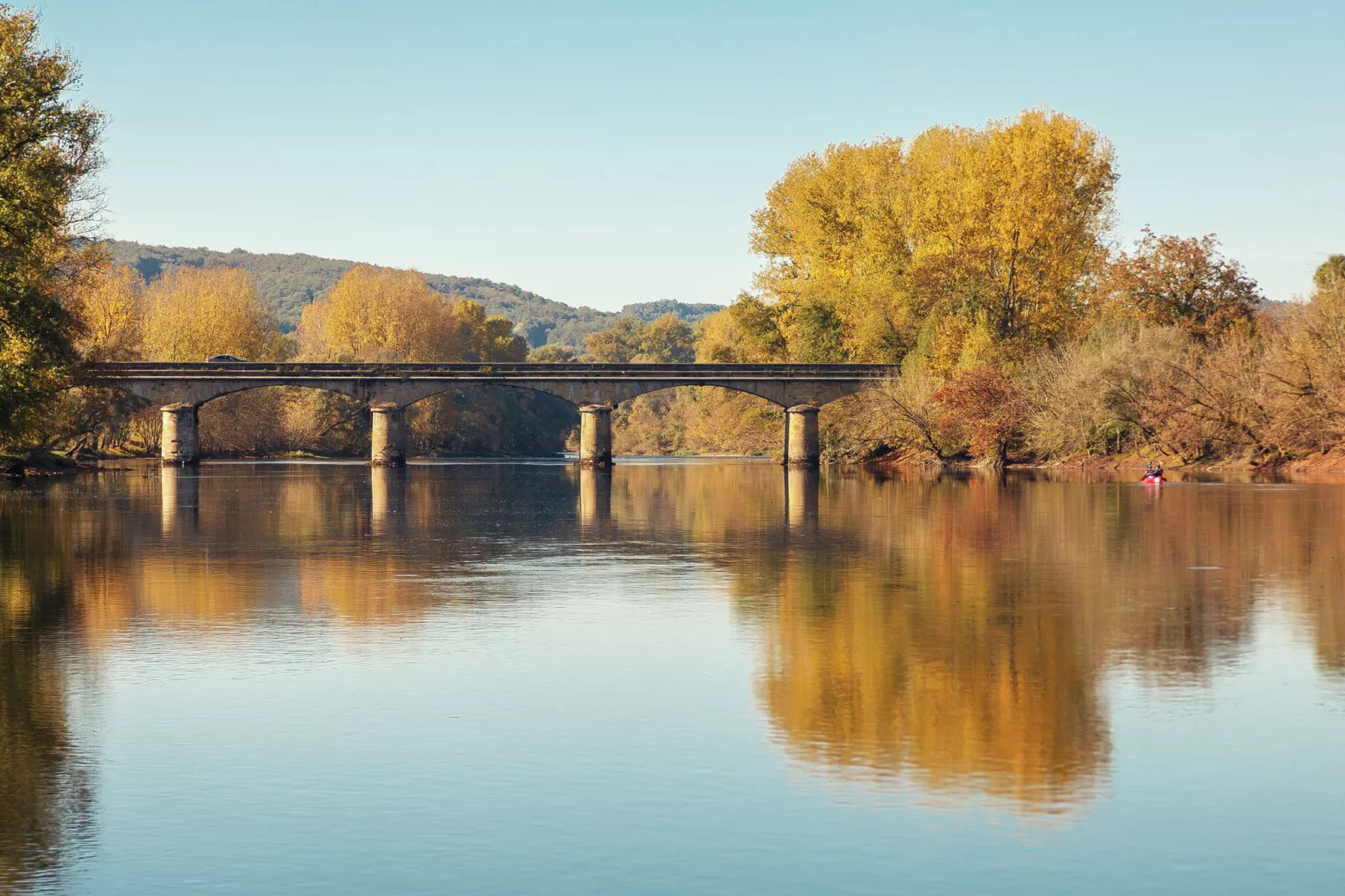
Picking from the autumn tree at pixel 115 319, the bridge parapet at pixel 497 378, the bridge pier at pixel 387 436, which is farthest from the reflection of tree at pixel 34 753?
the bridge pier at pixel 387 436

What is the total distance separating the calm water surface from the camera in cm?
1078

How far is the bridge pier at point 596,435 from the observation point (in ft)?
336

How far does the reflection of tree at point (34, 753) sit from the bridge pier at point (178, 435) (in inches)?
2991

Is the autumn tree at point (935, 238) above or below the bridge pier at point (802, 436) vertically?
above

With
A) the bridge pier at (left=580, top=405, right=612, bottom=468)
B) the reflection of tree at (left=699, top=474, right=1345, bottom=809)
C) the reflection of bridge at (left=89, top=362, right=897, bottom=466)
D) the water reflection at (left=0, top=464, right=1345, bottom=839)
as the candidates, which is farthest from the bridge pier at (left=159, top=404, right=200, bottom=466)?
the reflection of tree at (left=699, top=474, right=1345, bottom=809)

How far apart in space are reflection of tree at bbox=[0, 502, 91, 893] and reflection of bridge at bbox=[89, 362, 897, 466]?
75471mm

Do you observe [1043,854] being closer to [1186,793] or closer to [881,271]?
[1186,793]

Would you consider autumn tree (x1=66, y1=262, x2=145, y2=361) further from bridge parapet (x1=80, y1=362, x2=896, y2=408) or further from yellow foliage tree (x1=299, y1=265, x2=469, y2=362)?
yellow foliage tree (x1=299, y1=265, x2=469, y2=362)

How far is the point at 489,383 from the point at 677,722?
89044mm

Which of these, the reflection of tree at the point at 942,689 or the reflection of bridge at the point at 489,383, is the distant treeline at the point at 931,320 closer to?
the reflection of bridge at the point at 489,383

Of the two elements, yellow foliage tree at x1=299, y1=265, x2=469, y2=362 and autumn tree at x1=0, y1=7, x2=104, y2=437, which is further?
yellow foliage tree at x1=299, y1=265, x2=469, y2=362

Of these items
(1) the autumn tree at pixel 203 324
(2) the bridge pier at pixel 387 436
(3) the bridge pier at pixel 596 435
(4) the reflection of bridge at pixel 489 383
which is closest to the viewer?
(4) the reflection of bridge at pixel 489 383

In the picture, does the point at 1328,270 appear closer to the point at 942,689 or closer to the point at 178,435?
the point at 178,435

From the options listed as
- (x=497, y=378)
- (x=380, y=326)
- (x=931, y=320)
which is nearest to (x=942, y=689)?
(x=931, y=320)
